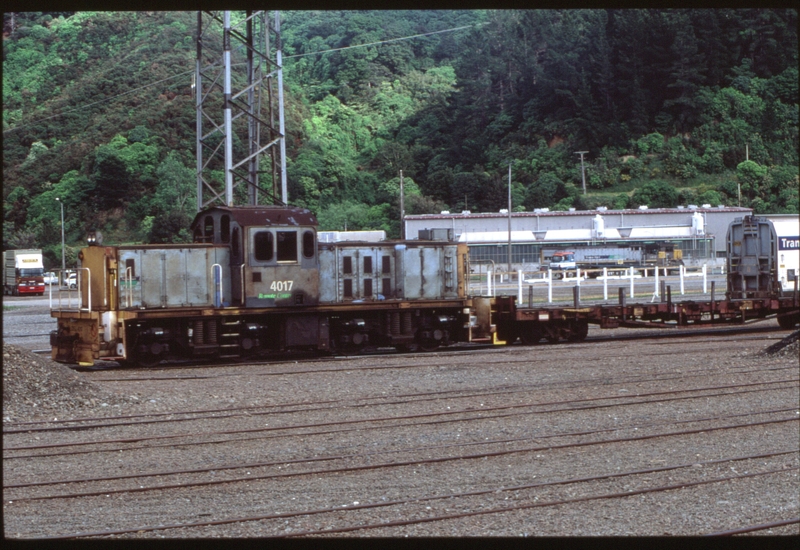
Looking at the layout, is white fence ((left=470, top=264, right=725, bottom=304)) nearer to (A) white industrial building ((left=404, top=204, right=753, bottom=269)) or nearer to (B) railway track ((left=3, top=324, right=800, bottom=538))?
(B) railway track ((left=3, top=324, right=800, bottom=538))

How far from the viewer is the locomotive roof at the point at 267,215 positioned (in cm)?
1914

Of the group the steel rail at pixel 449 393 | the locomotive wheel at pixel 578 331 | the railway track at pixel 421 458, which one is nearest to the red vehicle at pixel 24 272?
the locomotive wheel at pixel 578 331

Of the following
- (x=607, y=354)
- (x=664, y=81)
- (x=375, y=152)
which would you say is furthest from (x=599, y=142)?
(x=607, y=354)

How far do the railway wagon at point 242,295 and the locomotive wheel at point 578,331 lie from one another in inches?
172

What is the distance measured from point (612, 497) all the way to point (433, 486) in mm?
1793

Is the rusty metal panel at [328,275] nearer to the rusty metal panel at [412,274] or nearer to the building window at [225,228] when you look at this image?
the rusty metal panel at [412,274]

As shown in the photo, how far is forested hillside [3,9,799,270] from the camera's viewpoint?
85.1 meters

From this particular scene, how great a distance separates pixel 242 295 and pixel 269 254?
1.07 m

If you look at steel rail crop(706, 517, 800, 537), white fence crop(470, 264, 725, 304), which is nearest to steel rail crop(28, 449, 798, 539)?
steel rail crop(706, 517, 800, 537)

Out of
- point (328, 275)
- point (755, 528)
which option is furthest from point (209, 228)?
point (755, 528)

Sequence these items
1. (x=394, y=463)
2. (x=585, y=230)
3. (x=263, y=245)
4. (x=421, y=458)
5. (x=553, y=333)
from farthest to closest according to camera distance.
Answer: (x=585, y=230) → (x=553, y=333) → (x=263, y=245) → (x=421, y=458) → (x=394, y=463)

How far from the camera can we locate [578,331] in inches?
951

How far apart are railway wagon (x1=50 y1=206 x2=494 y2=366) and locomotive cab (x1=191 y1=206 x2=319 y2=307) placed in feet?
0.07

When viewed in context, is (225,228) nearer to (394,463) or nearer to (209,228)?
(209,228)
